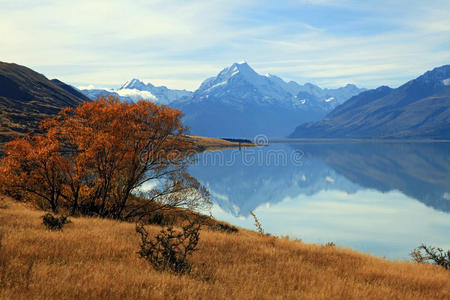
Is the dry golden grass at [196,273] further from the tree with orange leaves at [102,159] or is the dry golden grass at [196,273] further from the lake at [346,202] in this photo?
the lake at [346,202]

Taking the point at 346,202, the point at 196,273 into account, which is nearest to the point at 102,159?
the point at 196,273

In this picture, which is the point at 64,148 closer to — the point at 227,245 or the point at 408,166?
the point at 227,245

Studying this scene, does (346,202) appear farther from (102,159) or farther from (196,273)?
(196,273)

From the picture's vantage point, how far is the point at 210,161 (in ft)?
549

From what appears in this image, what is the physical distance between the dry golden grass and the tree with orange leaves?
1156cm

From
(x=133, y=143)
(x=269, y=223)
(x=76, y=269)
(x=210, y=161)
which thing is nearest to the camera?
(x=76, y=269)

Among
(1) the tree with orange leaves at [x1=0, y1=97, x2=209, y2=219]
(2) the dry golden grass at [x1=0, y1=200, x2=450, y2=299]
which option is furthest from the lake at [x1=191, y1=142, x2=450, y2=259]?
(1) the tree with orange leaves at [x1=0, y1=97, x2=209, y2=219]

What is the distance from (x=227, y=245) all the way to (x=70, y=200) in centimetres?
2027

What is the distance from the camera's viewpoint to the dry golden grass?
792cm

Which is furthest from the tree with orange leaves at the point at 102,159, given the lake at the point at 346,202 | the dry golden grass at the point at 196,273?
the lake at the point at 346,202

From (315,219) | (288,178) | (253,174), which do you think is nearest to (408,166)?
(288,178)

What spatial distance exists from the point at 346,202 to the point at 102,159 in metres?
63.9

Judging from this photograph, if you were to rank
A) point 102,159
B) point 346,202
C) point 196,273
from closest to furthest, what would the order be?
point 196,273 → point 102,159 → point 346,202

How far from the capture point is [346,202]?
3088 inches
